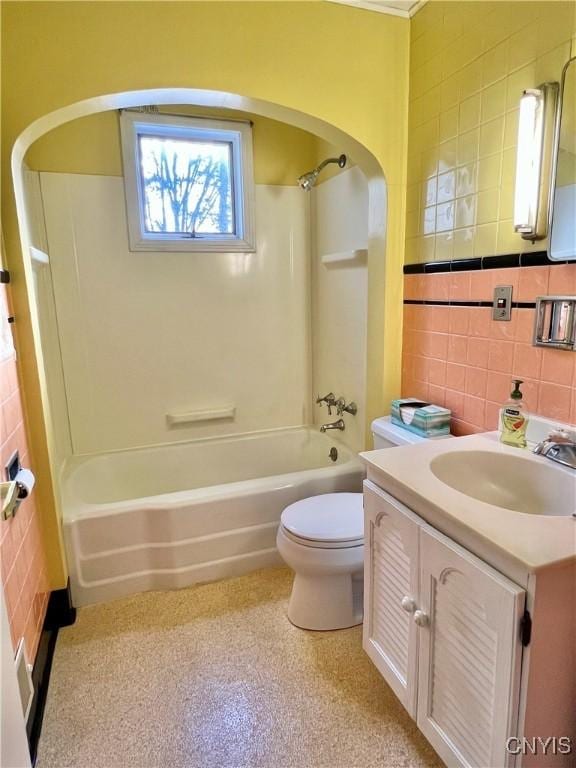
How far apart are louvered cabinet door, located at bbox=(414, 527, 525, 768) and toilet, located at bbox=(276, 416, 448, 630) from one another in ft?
1.80

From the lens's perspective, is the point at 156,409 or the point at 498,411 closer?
the point at 498,411

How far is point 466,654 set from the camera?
1032 mm

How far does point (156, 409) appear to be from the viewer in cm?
277

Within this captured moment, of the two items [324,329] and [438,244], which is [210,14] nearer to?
[438,244]

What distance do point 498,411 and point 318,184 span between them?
1.84 m

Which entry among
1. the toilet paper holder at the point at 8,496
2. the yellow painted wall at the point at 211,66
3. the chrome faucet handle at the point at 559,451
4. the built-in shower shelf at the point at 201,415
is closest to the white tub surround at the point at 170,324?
the built-in shower shelf at the point at 201,415

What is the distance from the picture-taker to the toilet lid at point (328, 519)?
1.73 metres

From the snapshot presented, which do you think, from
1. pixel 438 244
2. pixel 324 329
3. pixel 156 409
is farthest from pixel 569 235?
pixel 156 409

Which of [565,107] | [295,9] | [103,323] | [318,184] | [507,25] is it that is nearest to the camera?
[565,107]

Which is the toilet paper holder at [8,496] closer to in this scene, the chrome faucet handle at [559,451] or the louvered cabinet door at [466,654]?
the louvered cabinet door at [466,654]

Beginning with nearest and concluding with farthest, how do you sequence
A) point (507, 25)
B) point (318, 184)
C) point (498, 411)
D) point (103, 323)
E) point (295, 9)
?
point (507, 25) < point (498, 411) < point (295, 9) < point (103, 323) < point (318, 184)

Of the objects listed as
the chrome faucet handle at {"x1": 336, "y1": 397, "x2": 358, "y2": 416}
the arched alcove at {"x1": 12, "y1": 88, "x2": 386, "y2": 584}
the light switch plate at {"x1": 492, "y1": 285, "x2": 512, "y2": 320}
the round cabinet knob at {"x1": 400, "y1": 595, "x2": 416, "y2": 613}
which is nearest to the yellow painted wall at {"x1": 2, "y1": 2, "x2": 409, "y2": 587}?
the arched alcove at {"x1": 12, "y1": 88, "x2": 386, "y2": 584}

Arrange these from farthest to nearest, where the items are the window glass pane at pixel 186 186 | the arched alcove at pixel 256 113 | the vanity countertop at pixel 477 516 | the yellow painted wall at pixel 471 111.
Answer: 1. the window glass pane at pixel 186 186
2. the arched alcove at pixel 256 113
3. the yellow painted wall at pixel 471 111
4. the vanity countertop at pixel 477 516

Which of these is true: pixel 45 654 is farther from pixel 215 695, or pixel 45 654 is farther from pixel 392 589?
pixel 392 589
